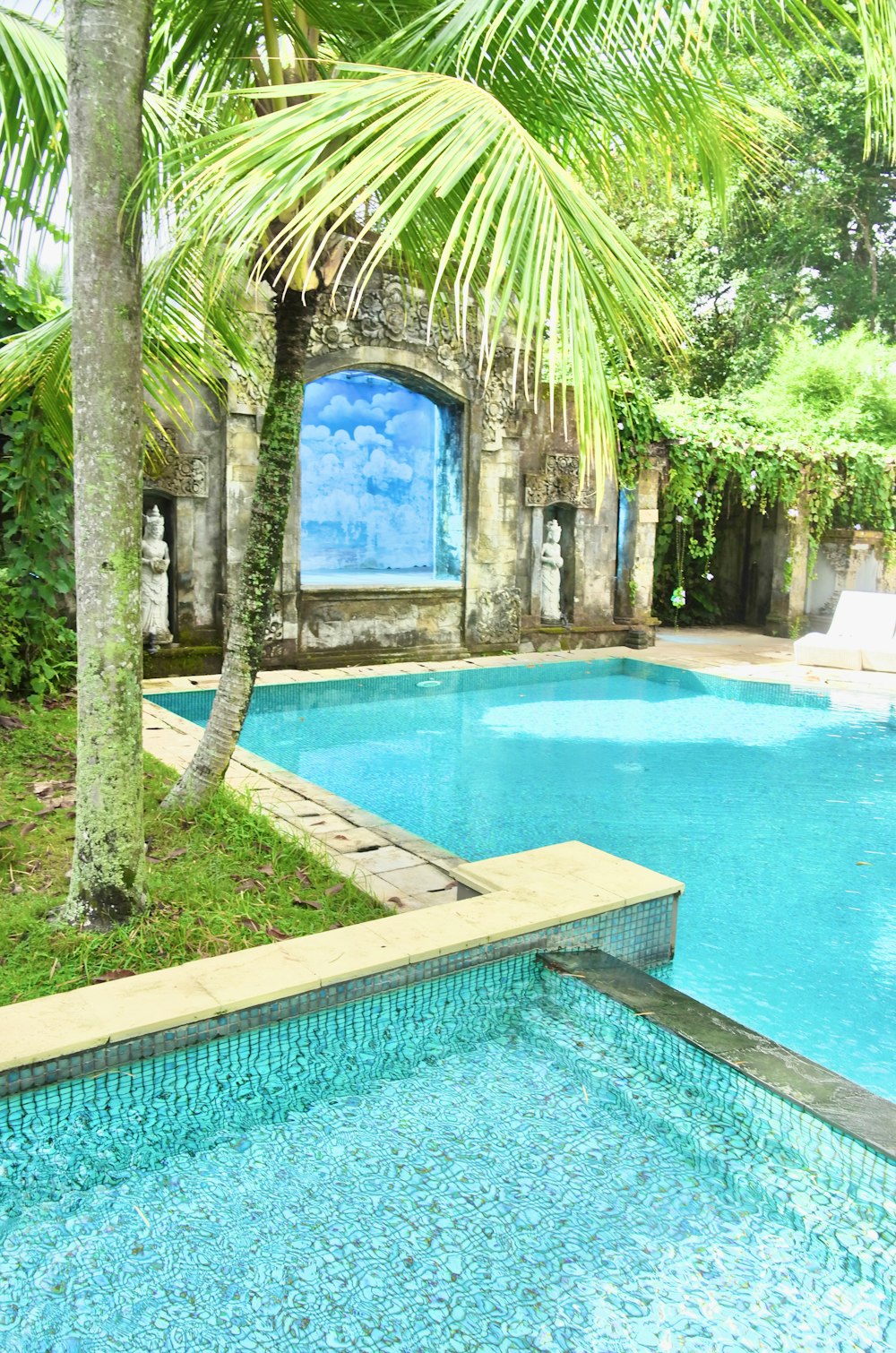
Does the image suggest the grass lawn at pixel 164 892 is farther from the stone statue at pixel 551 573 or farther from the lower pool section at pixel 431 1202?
the stone statue at pixel 551 573

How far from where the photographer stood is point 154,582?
1017 centimetres

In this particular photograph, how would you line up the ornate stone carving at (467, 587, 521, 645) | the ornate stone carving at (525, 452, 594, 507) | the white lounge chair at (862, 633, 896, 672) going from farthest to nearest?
the ornate stone carving at (525, 452, 594, 507), the ornate stone carving at (467, 587, 521, 645), the white lounge chair at (862, 633, 896, 672)

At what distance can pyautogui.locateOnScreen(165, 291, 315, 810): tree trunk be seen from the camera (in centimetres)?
462

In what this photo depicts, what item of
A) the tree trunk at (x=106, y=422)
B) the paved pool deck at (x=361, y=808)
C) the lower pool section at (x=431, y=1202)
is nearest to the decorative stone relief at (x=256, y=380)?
the paved pool deck at (x=361, y=808)

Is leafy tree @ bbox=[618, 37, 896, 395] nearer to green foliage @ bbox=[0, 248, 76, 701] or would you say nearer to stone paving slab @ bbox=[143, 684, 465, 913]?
green foliage @ bbox=[0, 248, 76, 701]

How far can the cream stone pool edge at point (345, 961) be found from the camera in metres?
2.79

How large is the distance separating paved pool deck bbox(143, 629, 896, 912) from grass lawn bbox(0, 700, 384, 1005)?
237mm

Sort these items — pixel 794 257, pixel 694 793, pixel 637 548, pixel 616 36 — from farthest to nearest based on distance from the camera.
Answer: pixel 794 257, pixel 637 548, pixel 694 793, pixel 616 36

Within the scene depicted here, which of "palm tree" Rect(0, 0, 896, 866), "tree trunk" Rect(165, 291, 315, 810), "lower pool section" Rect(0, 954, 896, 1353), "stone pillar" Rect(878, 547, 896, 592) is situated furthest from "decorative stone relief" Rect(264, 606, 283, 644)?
"stone pillar" Rect(878, 547, 896, 592)

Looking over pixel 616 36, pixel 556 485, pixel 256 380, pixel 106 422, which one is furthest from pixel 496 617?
pixel 106 422

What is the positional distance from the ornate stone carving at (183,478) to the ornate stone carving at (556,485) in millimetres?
4352

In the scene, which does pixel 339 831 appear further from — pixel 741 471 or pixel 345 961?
pixel 741 471

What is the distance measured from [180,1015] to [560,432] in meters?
11.1

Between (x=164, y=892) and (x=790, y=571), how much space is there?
44.6ft
